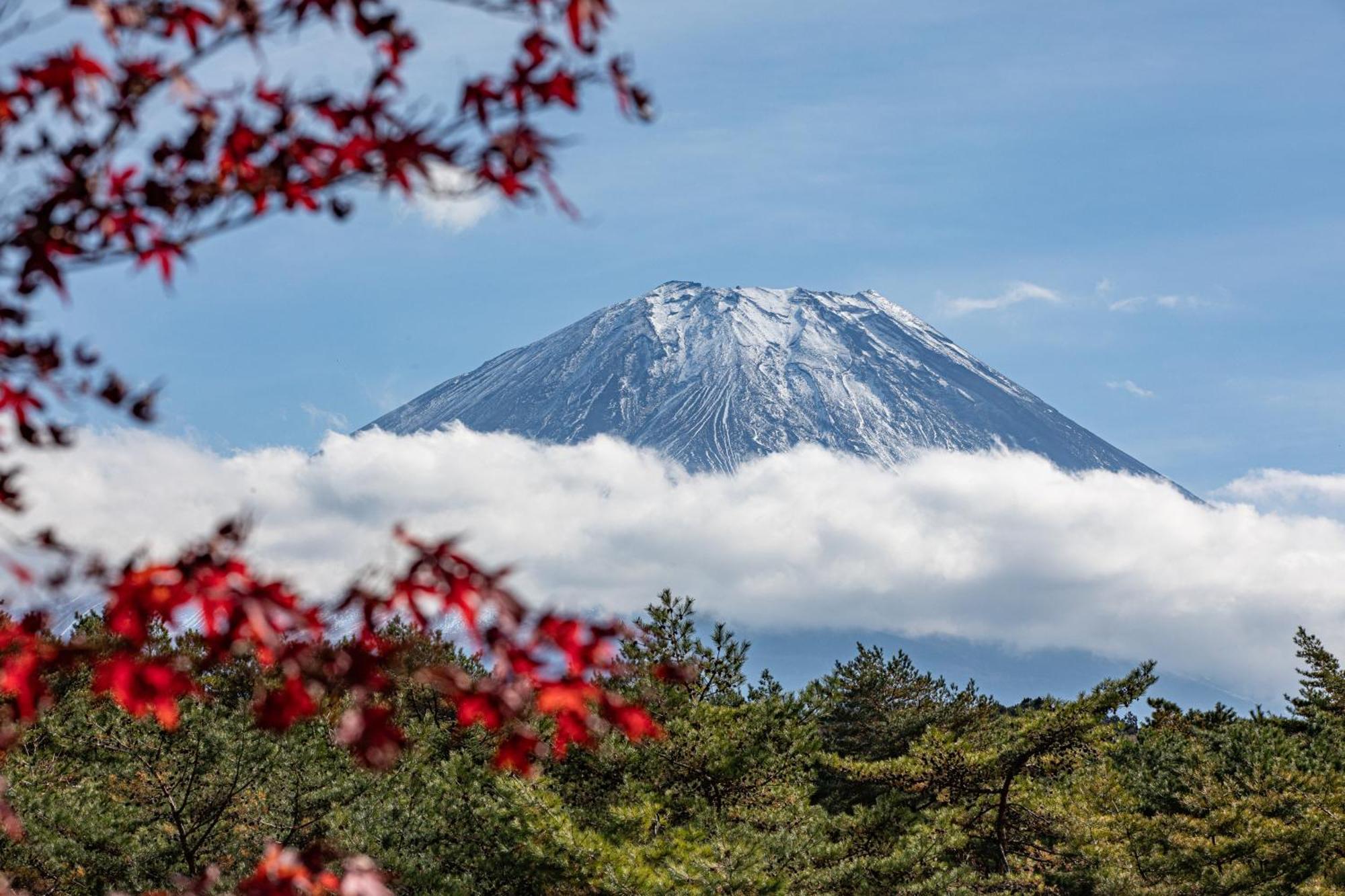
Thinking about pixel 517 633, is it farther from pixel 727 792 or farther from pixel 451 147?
pixel 727 792

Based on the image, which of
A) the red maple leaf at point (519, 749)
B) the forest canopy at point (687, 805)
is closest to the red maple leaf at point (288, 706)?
the red maple leaf at point (519, 749)

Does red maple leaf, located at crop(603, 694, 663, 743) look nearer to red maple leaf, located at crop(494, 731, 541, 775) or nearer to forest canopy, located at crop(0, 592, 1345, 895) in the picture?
red maple leaf, located at crop(494, 731, 541, 775)

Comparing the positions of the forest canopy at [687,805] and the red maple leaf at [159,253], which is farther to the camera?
the forest canopy at [687,805]

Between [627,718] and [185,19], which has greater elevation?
[185,19]

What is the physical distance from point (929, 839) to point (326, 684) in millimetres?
16163

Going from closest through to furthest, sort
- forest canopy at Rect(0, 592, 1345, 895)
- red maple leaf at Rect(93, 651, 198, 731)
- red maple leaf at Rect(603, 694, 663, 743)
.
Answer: red maple leaf at Rect(93, 651, 198, 731)
red maple leaf at Rect(603, 694, 663, 743)
forest canopy at Rect(0, 592, 1345, 895)

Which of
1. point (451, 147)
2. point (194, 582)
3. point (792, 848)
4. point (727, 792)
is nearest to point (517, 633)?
point (194, 582)

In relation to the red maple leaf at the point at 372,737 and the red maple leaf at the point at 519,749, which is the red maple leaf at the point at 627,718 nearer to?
the red maple leaf at the point at 519,749

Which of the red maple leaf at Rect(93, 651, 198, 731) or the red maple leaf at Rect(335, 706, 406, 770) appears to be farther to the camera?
the red maple leaf at Rect(335, 706, 406, 770)

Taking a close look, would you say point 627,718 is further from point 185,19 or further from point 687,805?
point 687,805

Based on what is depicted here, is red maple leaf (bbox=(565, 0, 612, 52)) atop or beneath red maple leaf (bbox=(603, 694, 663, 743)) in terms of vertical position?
atop

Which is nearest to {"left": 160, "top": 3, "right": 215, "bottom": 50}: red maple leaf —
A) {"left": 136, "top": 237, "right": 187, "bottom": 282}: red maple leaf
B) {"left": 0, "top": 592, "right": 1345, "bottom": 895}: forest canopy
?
{"left": 136, "top": 237, "right": 187, "bottom": 282}: red maple leaf

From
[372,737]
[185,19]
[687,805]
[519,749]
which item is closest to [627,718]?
[519,749]

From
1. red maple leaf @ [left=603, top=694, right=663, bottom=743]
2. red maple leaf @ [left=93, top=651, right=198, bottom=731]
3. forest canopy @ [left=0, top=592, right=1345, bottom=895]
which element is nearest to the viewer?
red maple leaf @ [left=93, top=651, right=198, bottom=731]
